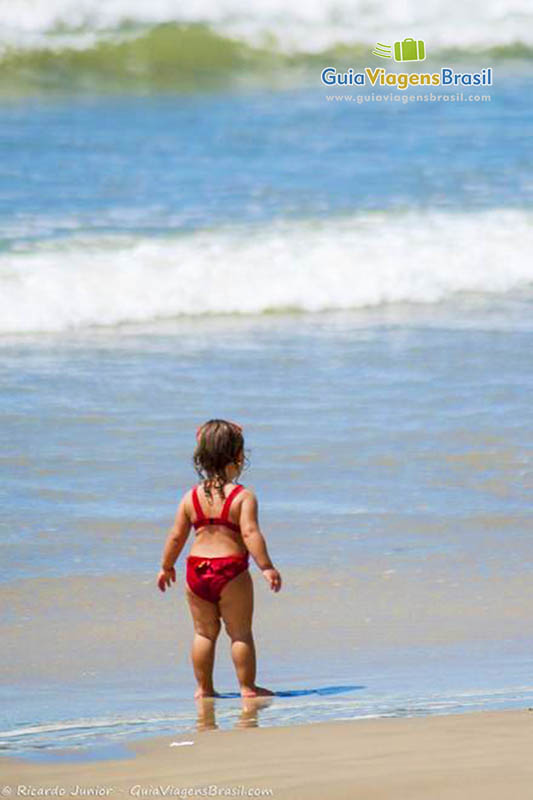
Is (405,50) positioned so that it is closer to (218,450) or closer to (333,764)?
(218,450)

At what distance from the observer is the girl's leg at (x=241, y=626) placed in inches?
185

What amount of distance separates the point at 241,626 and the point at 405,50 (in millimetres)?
16145

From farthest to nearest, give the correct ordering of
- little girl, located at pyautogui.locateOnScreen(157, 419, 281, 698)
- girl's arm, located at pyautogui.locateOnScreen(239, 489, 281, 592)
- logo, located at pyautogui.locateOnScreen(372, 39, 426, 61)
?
logo, located at pyautogui.locateOnScreen(372, 39, 426, 61), little girl, located at pyautogui.locateOnScreen(157, 419, 281, 698), girl's arm, located at pyautogui.locateOnScreen(239, 489, 281, 592)

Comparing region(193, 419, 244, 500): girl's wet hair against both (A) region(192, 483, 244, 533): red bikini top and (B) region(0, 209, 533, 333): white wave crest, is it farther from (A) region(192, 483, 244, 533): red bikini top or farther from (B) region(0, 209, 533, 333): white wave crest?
(B) region(0, 209, 533, 333): white wave crest

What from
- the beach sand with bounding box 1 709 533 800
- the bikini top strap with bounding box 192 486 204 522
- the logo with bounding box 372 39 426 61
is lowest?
the beach sand with bounding box 1 709 533 800

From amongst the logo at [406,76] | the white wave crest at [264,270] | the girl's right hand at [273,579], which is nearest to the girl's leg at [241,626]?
the girl's right hand at [273,579]

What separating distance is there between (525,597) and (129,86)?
13483 millimetres

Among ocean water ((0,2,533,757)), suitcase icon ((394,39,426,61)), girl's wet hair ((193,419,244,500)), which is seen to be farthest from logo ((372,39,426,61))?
girl's wet hair ((193,419,244,500))

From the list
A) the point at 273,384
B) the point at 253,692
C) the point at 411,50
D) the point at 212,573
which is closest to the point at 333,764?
the point at 253,692

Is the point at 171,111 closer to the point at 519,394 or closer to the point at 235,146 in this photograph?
the point at 235,146

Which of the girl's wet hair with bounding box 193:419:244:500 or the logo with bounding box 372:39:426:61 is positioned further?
the logo with bounding box 372:39:426:61

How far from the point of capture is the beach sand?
132 inches

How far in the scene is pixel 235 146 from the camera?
15.4m

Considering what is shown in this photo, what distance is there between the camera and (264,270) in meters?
11.5
